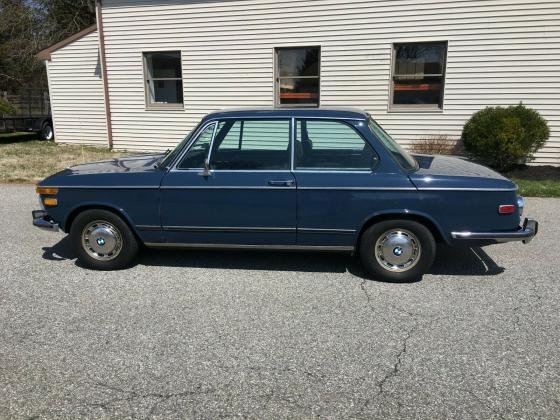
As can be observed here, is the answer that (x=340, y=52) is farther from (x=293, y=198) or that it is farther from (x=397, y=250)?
(x=397, y=250)

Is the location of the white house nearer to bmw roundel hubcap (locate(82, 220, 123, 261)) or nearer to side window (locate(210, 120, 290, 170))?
side window (locate(210, 120, 290, 170))

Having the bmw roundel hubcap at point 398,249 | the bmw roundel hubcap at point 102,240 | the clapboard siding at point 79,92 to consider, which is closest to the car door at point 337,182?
the bmw roundel hubcap at point 398,249

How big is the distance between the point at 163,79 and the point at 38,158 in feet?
12.7

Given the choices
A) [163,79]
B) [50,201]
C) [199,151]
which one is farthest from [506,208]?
[163,79]

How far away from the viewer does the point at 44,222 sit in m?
4.69

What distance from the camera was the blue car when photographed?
4.11m

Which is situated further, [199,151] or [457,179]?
[199,151]

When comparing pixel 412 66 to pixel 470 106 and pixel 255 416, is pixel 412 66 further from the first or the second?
pixel 255 416

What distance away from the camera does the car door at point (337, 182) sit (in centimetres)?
413

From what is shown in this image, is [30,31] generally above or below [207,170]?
above

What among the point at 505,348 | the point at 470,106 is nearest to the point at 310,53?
the point at 470,106

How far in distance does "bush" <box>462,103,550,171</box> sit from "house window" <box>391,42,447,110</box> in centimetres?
134

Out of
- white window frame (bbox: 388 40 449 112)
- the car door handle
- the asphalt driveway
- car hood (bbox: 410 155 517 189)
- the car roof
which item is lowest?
the asphalt driveway

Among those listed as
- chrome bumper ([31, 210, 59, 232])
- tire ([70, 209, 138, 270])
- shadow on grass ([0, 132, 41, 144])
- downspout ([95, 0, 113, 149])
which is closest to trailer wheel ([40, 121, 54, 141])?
shadow on grass ([0, 132, 41, 144])
